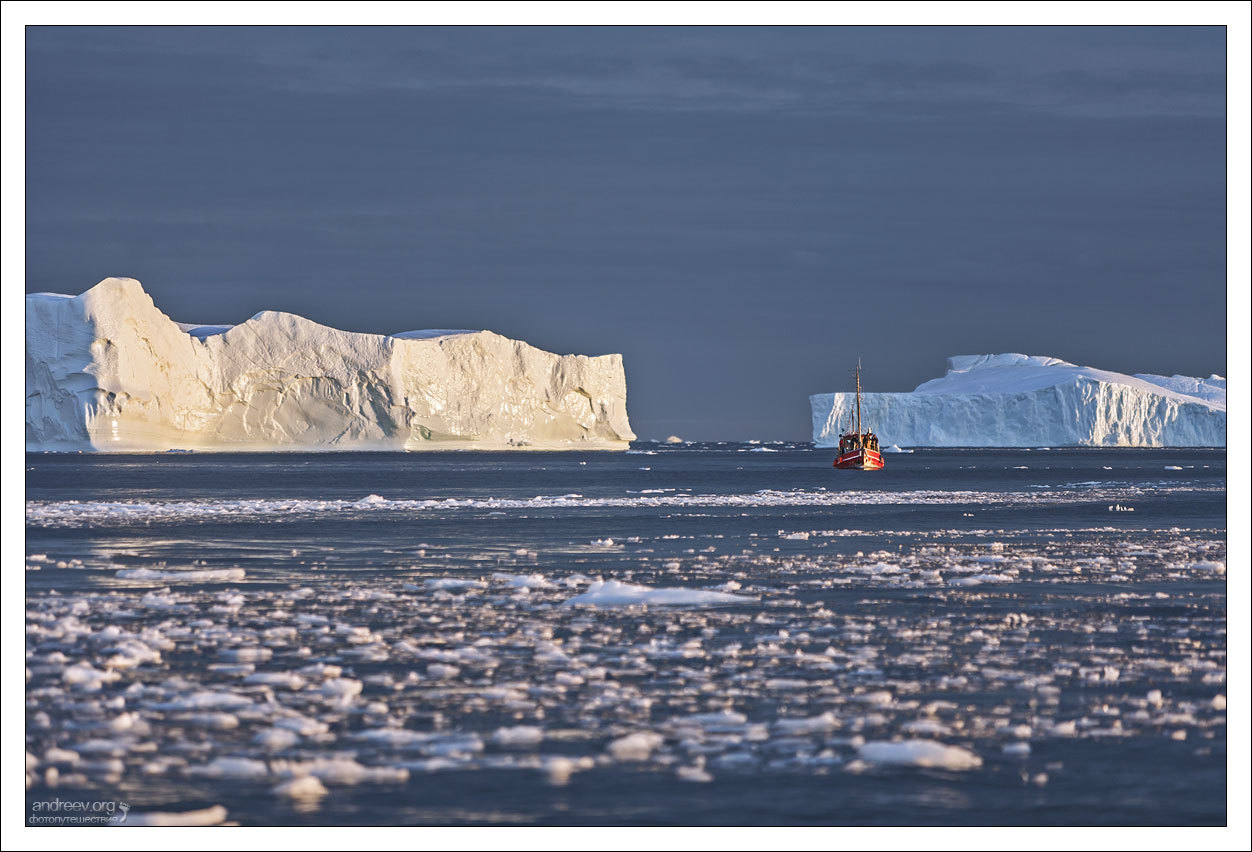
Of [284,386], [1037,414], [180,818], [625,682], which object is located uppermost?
[284,386]

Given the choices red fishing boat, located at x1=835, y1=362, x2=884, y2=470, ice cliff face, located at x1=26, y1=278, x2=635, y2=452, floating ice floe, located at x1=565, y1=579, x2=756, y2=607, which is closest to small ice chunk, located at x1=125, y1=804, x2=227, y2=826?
floating ice floe, located at x1=565, y1=579, x2=756, y2=607

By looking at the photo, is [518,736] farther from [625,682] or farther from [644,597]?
[644,597]

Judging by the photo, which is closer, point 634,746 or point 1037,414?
point 634,746

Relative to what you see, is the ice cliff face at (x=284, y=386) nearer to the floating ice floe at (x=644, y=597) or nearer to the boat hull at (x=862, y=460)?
the boat hull at (x=862, y=460)

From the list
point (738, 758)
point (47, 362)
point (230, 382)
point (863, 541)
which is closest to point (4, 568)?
point (738, 758)

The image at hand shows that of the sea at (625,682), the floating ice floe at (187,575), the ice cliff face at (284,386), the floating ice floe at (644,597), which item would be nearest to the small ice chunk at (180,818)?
the sea at (625,682)

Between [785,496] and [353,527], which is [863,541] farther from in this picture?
[785,496]

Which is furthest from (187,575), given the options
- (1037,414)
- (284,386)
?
(1037,414)
